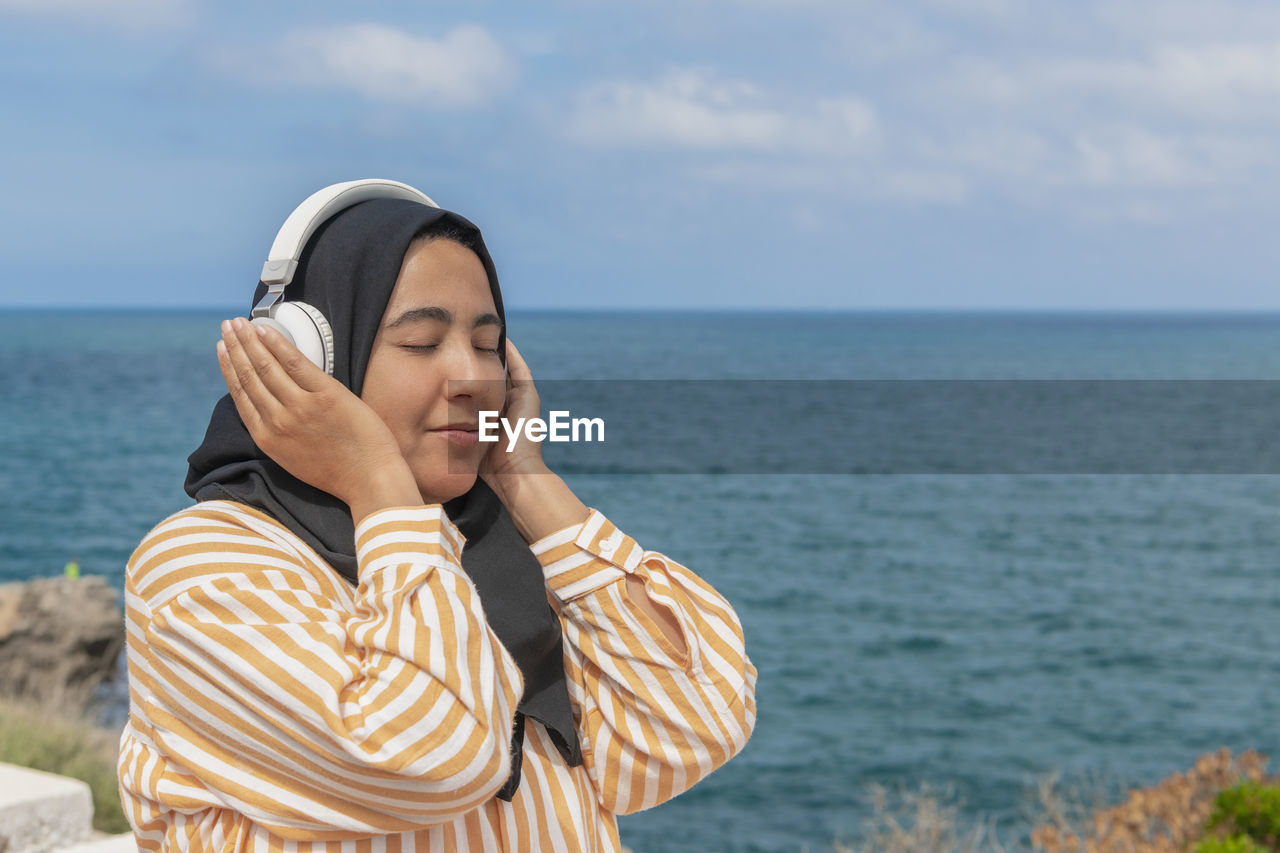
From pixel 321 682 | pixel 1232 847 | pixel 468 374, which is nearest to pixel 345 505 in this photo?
pixel 468 374

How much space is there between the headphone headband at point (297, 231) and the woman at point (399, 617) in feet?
0.12

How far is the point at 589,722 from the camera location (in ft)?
6.60

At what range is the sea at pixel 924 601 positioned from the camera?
1301 centimetres

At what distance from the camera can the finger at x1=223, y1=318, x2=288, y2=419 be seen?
1697 mm

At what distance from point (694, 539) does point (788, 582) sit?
3.58 meters

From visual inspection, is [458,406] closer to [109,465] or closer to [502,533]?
[502,533]

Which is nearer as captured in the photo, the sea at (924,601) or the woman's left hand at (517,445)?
the woman's left hand at (517,445)

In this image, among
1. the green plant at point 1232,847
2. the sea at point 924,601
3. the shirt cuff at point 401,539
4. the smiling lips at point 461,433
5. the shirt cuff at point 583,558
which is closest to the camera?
the shirt cuff at point 401,539

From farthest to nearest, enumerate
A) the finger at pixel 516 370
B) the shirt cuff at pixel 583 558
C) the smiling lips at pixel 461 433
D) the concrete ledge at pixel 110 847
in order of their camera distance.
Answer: the concrete ledge at pixel 110 847 < the finger at pixel 516 370 < the shirt cuff at pixel 583 558 < the smiling lips at pixel 461 433

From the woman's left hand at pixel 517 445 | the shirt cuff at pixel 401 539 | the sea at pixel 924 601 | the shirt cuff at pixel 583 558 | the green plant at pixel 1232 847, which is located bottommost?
the sea at pixel 924 601

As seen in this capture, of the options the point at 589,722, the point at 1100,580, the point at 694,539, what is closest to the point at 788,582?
the point at 694,539

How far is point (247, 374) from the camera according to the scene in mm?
1704

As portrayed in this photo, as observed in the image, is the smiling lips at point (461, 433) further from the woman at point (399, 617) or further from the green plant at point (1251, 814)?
the green plant at point (1251, 814)

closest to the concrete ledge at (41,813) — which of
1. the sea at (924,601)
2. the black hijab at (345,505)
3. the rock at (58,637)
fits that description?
the sea at (924,601)
